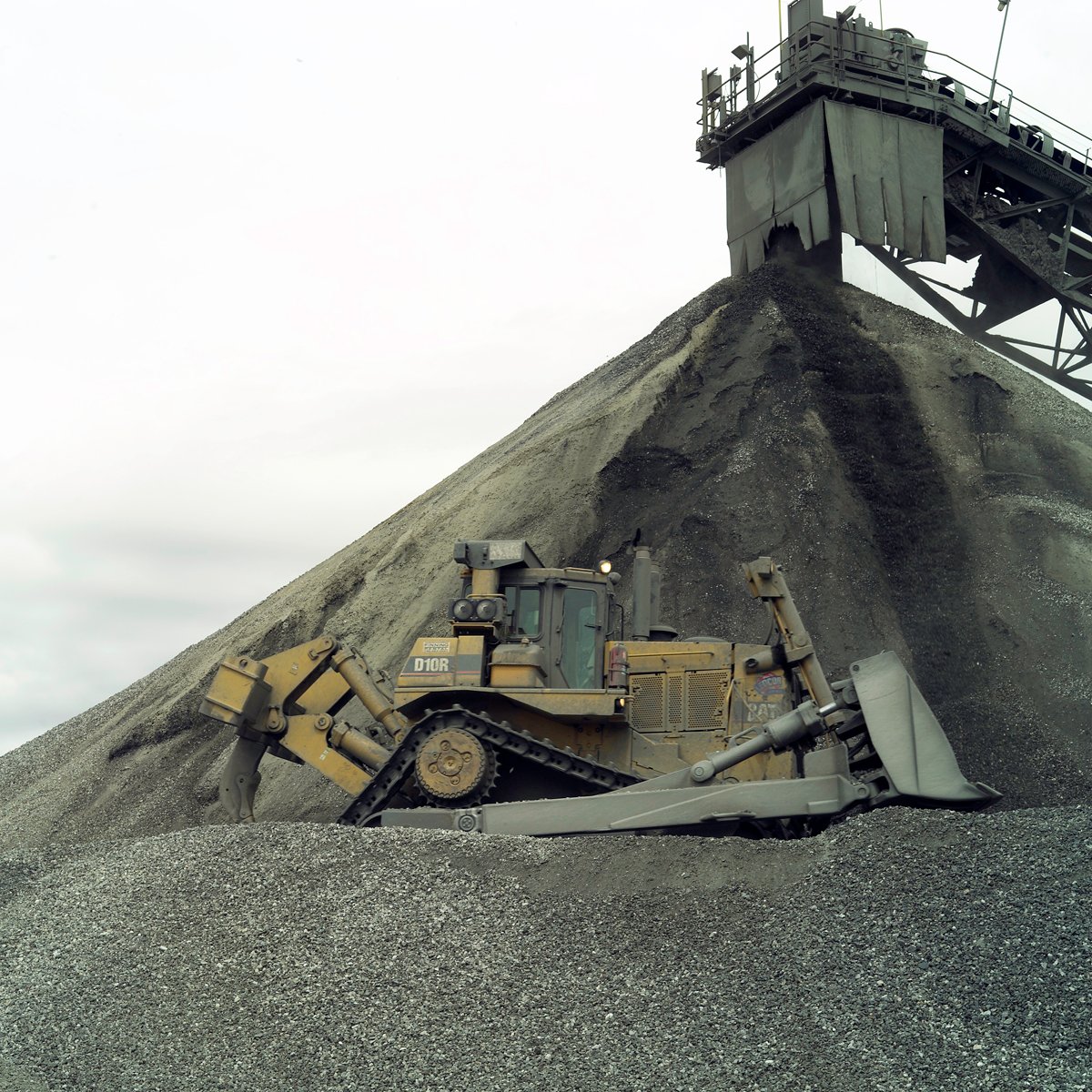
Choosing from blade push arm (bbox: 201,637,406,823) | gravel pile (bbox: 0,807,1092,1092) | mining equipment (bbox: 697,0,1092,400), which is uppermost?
mining equipment (bbox: 697,0,1092,400)

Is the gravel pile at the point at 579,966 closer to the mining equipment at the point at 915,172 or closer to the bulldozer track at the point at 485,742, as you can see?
the bulldozer track at the point at 485,742

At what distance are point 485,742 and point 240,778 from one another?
336cm

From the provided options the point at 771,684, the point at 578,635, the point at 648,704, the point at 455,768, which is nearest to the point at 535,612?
the point at 578,635

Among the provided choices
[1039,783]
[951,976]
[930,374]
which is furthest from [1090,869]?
[930,374]

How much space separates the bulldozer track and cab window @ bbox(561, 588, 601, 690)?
2.94 feet

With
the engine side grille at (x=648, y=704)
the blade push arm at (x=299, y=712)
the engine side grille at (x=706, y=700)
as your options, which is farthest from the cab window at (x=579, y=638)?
the blade push arm at (x=299, y=712)

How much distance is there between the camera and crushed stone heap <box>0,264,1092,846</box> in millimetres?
16906

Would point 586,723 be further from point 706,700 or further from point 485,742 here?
point 706,700

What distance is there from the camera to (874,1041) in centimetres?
641

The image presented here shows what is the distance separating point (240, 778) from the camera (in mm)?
12930

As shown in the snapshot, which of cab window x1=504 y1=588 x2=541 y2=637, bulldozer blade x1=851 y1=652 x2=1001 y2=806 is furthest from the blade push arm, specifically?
bulldozer blade x1=851 y1=652 x2=1001 y2=806

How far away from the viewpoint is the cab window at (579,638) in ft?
39.4

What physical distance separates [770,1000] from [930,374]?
16.2 meters

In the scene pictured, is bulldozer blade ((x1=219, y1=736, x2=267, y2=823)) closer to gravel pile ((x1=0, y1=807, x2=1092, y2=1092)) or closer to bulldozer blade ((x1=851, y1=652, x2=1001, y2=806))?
gravel pile ((x1=0, y1=807, x2=1092, y2=1092))
